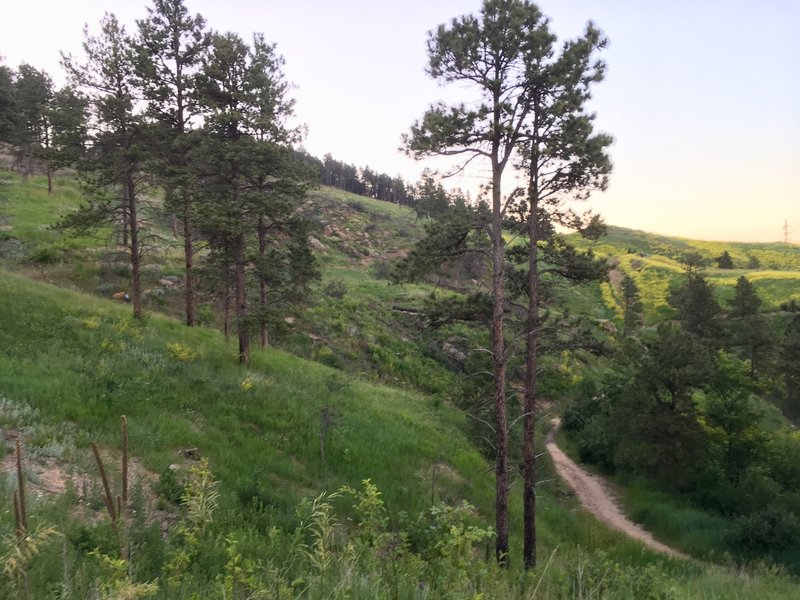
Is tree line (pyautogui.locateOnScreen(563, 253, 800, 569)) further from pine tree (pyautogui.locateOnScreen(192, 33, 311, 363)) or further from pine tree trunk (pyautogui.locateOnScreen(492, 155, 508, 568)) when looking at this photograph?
pine tree (pyautogui.locateOnScreen(192, 33, 311, 363))

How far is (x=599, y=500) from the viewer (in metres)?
22.2

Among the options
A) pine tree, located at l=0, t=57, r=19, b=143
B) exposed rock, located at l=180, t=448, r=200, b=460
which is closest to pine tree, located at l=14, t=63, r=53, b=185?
pine tree, located at l=0, t=57, r=19, b=143

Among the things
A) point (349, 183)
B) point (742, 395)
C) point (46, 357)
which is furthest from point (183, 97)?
point (349, 183)

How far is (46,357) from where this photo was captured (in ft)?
44.0

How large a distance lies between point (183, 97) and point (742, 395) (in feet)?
91.5

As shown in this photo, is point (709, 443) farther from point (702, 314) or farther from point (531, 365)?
point (702, 314)

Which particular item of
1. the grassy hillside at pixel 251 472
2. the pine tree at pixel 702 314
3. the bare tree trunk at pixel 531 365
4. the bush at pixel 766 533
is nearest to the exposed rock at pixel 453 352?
the grassy hillside at pixel 251 472

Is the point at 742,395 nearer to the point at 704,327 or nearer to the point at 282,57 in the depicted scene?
the point at 704,327

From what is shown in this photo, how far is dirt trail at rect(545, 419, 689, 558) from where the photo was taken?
18766 mm

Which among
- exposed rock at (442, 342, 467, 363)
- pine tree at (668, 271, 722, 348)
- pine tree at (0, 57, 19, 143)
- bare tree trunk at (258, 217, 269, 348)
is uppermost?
pine tree at (0, 57, 19, 143)

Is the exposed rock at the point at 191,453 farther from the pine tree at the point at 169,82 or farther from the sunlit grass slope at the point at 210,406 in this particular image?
the pine tree at the point at 169,82

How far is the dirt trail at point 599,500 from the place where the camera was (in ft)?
61.6

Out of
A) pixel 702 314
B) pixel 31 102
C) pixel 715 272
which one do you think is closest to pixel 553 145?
pixel 702 314

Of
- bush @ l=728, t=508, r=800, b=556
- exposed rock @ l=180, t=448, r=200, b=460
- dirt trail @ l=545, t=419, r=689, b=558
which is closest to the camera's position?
exposed rock @ l=180, t=448, r=200, b=460
